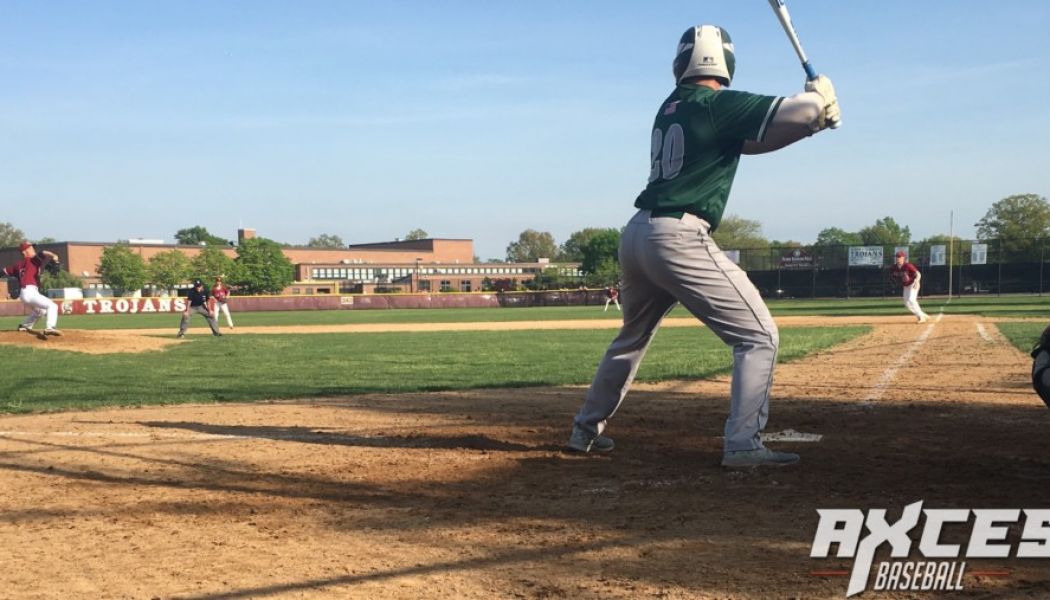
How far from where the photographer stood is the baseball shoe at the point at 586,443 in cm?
521

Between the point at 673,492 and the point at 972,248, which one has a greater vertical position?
the point at 972,248

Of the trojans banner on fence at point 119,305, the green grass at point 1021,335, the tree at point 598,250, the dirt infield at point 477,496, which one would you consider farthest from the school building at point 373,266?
the dirt infield at point 477,496

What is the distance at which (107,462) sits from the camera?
17.4 ft

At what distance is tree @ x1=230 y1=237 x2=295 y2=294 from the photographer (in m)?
97.6

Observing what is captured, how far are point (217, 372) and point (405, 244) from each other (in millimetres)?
132830

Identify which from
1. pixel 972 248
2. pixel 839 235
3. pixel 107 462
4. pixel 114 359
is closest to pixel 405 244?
pixel 839 235

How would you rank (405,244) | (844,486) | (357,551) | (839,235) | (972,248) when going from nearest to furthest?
(357,551), (844,486), (972,248), (405,244), (839,235)

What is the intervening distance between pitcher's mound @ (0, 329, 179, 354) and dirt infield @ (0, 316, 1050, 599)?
980cm

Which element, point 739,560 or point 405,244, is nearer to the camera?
point 739,560

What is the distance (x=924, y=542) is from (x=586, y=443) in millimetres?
2374

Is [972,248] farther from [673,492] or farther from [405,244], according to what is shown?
[405,244]

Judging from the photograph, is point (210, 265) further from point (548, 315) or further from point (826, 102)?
point (826, 102)

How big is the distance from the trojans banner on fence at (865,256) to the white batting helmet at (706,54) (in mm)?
59492

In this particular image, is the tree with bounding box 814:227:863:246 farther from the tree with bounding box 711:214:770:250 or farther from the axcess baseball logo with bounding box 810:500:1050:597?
the axcess baseball logo with bounding box 810:500:1050:597
